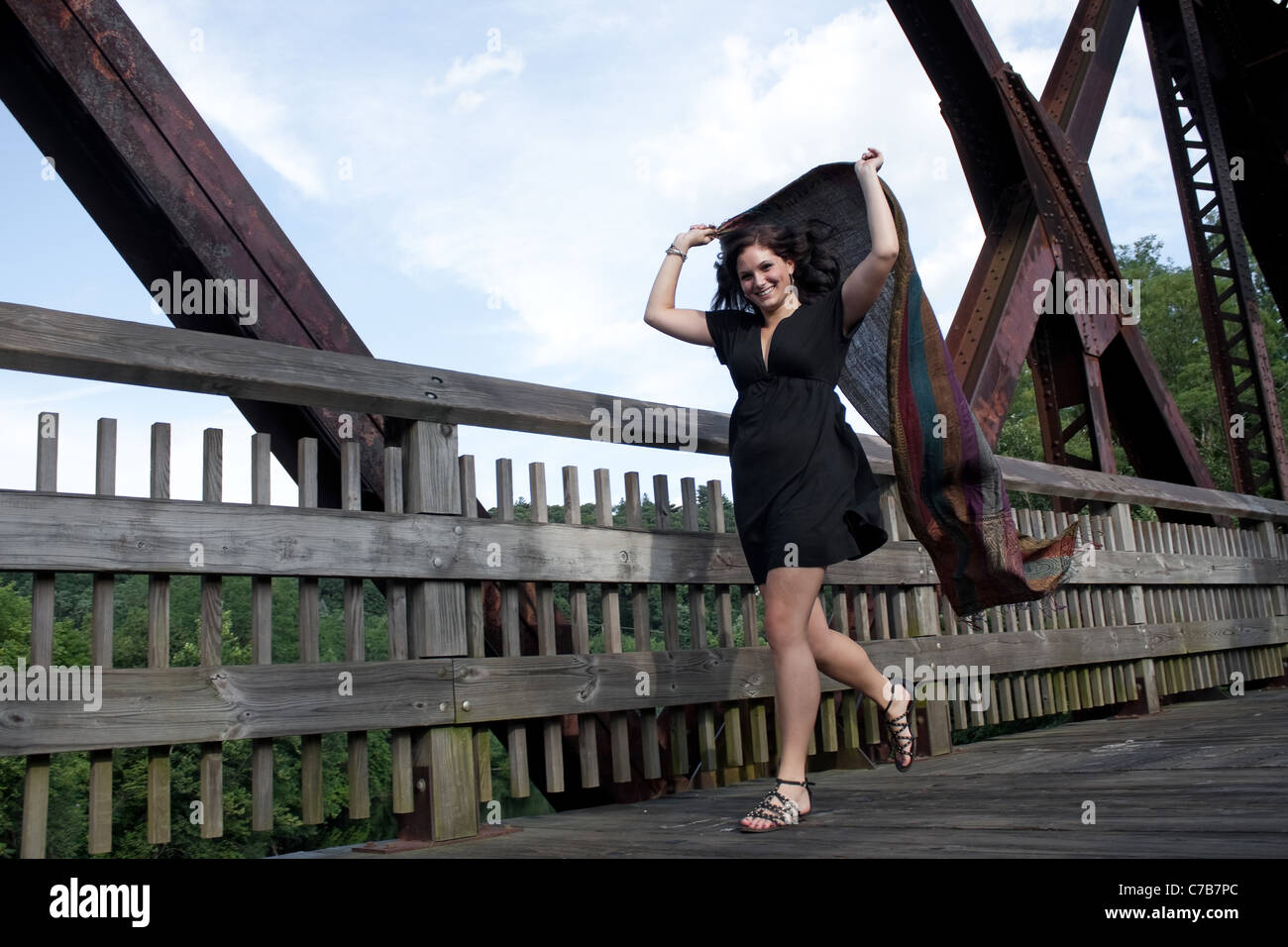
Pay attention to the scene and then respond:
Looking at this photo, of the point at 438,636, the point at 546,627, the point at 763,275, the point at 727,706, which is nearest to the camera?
the point at 438,636

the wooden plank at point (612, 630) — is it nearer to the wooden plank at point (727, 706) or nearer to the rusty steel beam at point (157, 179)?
the wooden plank at point (727, 706)

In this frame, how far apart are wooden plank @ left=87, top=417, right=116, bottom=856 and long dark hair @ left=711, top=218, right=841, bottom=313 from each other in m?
1.81

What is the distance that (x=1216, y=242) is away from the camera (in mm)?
9562

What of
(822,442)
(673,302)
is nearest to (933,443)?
(822,442)

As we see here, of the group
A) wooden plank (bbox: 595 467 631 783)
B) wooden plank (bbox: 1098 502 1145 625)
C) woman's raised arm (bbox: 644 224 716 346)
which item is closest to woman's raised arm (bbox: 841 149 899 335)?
woman's raised arm (bbox: 644 224 716 346)

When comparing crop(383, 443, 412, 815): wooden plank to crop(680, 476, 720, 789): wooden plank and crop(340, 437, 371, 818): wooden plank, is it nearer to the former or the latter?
crop(340, 437, 371, 818): wooden plank

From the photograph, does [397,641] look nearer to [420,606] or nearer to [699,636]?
[420,606]

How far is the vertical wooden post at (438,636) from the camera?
304cm

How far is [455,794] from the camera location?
10.1 ft

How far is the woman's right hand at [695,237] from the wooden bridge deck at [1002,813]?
5.80ft

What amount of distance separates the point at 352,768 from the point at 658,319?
1.64m

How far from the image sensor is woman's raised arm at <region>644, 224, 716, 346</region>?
355cm

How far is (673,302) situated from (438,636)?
1.31 m

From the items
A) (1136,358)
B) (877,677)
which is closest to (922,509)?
(877,677)
